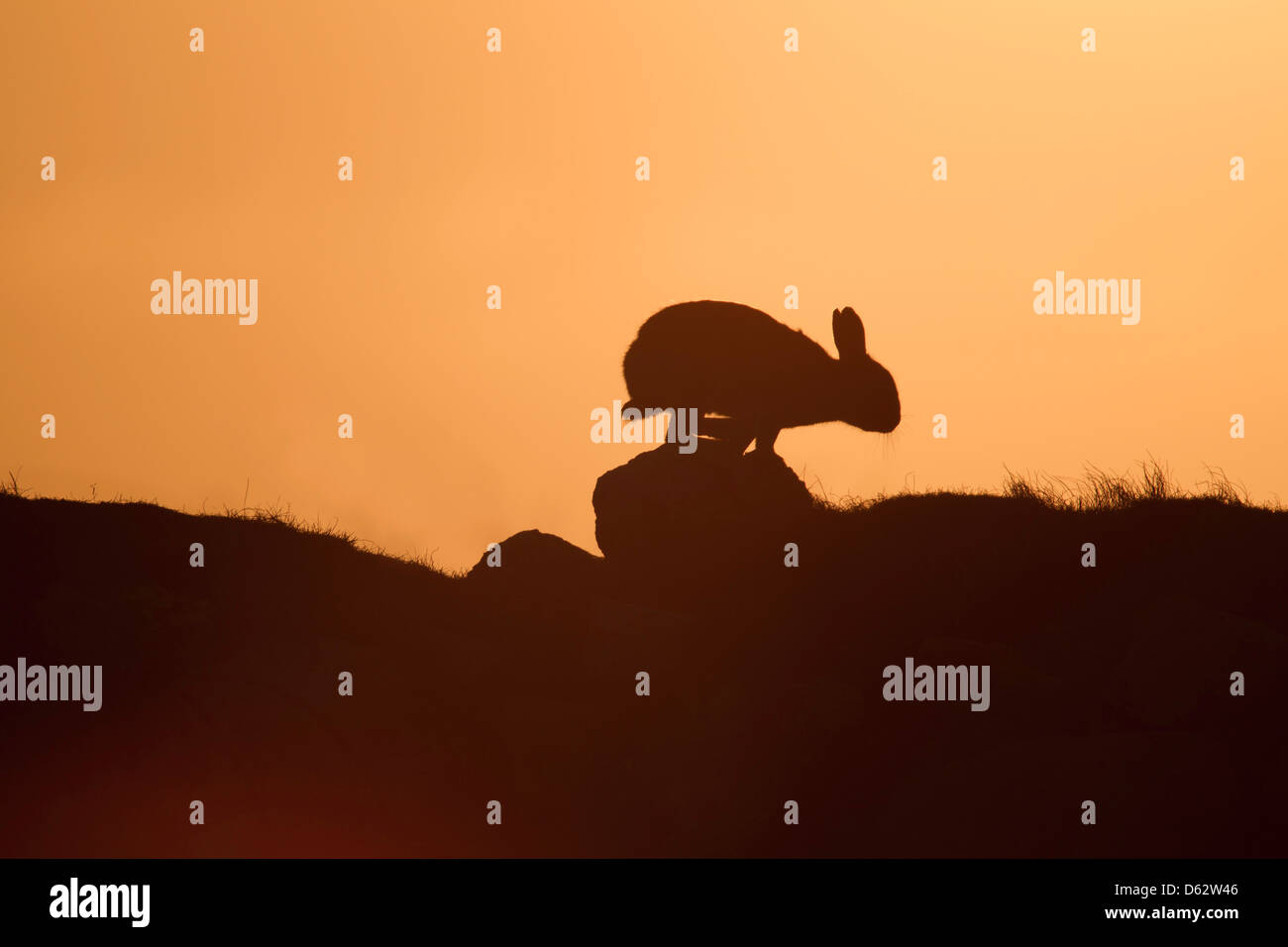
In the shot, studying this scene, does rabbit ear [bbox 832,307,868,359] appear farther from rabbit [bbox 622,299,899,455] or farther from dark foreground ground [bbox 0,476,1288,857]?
dark foreground ground [bbox 0,476,1288,857]

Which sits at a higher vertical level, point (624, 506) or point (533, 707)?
point (624, 506)

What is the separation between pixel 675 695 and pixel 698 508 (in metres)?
2.78

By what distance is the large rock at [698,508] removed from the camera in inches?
586

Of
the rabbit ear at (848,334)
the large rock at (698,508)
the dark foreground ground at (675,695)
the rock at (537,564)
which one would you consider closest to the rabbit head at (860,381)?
the rabbit ear at (848,334)

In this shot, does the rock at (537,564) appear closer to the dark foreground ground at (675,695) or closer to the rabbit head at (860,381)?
the dark foreground ground at (675,695)

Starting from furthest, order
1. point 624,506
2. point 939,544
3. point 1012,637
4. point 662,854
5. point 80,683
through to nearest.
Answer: point 624,506 → point 939,544 → point 1012,637 → point 80,683 → point 662,854

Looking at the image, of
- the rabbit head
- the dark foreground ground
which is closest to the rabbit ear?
the rabbit head

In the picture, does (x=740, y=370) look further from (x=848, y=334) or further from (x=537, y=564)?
A: (x=537, y=564)

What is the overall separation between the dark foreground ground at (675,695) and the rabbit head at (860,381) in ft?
5.40

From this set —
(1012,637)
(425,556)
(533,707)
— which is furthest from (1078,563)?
(425,556)

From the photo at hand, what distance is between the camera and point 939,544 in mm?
14281

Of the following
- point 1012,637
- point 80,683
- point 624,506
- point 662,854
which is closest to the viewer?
point 662,854

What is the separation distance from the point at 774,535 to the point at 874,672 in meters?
2.41

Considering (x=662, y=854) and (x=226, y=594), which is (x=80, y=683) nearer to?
(x=226, y=594)
